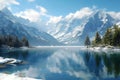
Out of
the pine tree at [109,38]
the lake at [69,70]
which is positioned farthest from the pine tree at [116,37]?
the lake at [69,70]

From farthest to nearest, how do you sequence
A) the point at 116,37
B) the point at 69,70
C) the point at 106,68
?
the point at 116,37 < the point at 106,68 < the point at 69,70

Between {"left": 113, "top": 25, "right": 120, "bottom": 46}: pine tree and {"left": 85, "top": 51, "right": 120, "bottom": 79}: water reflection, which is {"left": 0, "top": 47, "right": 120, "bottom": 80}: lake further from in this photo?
{"left": 113, "top": 25, "right": 120, "bottom": 46}: pine tree

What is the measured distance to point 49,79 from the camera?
56.5 meters

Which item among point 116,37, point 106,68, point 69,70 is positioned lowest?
point 69,70

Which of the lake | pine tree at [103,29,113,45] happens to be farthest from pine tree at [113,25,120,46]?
the lake

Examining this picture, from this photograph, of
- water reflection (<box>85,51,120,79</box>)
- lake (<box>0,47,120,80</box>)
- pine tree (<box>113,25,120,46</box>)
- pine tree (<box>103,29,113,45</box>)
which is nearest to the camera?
lake (<box>0,47,120,80</box>)

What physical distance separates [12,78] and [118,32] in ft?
487

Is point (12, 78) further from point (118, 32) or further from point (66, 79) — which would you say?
point (118, 32)

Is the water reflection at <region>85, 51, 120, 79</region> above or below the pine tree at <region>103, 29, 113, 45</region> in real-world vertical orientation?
below

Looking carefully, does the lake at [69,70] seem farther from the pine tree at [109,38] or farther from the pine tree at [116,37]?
the pine tree at [109,38]

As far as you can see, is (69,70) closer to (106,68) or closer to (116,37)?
(106,68)

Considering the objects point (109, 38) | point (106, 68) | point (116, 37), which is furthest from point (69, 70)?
point (109, 38)

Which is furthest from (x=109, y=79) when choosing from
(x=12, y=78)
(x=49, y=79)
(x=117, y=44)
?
(x=117, y=44)

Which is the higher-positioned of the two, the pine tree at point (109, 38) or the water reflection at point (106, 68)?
the pine tree at point (109, 38)
